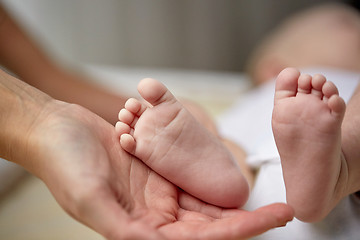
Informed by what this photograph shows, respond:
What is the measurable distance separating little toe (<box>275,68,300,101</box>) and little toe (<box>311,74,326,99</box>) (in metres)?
0.03

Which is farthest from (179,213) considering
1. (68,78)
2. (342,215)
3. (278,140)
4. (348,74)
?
(68,78)

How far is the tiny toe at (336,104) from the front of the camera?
0.54 meters

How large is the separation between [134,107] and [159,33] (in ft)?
5.15

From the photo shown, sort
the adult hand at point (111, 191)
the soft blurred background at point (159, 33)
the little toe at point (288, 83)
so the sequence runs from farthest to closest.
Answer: the soft blurred background at point (159, 33)
the little toe at point (288, 83)
the adult hand at point (111, 191)

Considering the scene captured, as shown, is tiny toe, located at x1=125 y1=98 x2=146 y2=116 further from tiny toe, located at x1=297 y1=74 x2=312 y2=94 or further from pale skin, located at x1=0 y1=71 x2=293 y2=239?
tiny toe, located at x1=297 y1=74 x2=312 y2=94

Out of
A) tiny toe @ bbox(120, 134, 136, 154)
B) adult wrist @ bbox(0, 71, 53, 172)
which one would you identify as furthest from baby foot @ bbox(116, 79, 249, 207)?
adult wrist @ bbox(0, 71, 53, 172)

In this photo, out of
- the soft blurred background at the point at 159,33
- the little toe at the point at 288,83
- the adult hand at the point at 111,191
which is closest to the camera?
the adult hand at the point at 111,191

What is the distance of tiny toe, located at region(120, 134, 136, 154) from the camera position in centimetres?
63

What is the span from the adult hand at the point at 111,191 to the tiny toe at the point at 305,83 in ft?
0.57

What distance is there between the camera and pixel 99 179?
1.66 ft

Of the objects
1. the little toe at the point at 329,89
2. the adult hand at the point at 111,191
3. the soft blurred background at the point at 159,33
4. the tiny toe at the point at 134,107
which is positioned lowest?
the soft blurred background at the point at 159,33

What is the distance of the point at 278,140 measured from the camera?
61 centimetres

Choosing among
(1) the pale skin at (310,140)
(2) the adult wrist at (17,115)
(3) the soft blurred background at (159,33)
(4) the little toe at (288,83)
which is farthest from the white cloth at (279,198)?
(3) the soft blurred background at (159,33)

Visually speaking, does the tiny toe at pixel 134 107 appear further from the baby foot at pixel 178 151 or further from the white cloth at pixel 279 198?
the white cloth at pixel 279 198
